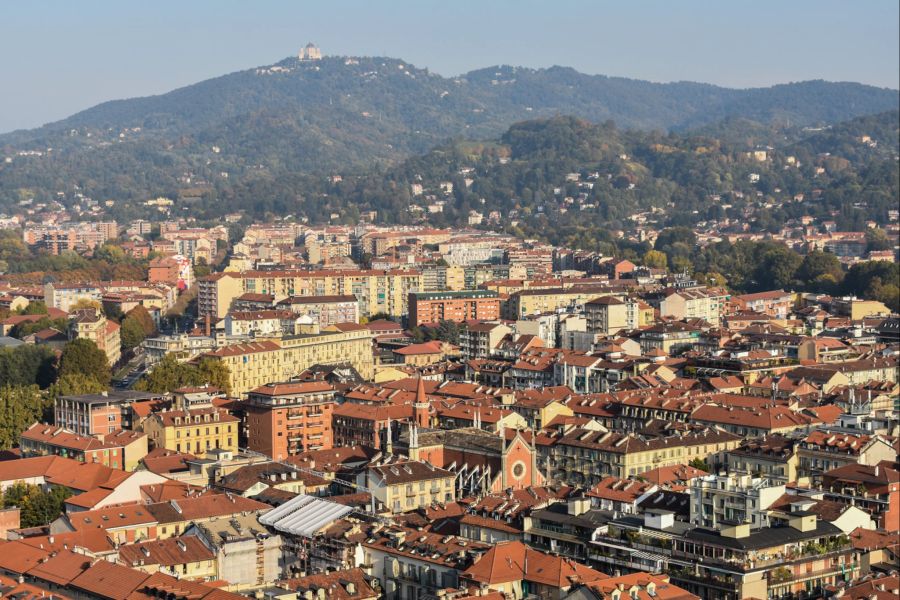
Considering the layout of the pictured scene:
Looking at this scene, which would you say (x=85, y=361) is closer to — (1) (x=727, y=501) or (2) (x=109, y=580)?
(2) (x=109, y=580)

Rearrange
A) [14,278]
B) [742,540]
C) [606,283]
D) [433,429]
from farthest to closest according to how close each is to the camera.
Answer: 1. [14,278]
2. [606,283]
3. [433,429]
4. [742,540]

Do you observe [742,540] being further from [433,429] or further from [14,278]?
[14,278]

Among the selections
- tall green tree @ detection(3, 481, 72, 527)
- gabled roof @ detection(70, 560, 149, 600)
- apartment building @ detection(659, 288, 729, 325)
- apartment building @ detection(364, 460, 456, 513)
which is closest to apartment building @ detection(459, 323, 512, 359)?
apartment building @ detection(659, 288, 729, 325)

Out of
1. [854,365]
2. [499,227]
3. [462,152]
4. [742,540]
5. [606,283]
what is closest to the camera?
[742,540]

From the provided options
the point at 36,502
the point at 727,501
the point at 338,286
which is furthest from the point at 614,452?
the point at 338,286

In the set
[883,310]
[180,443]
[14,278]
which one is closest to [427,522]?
[180,443]
